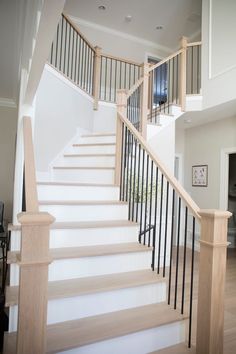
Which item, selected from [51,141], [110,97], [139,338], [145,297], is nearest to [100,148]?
[51,141]

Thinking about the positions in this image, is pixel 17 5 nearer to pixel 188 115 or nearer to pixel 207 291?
pixel 207 291

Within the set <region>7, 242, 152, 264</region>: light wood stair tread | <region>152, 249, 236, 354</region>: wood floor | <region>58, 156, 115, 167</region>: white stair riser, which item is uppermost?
<region>58, 156, 115, 167</region>: white stair riser

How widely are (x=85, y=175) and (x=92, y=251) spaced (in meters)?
1.45

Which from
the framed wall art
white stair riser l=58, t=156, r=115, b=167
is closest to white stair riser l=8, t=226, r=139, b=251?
white stair riser l=58, t=156, r=115, b=167

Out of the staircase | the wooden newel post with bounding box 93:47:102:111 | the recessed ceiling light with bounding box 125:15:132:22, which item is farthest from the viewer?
the recessed ceiling light with bounding box 125:15:132:22

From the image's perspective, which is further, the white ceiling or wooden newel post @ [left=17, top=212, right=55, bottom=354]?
the white ceiling

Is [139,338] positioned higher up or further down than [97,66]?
further down

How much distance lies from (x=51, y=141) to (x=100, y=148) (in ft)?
2.44

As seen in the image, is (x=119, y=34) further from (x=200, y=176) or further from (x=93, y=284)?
(x=93, y=284)

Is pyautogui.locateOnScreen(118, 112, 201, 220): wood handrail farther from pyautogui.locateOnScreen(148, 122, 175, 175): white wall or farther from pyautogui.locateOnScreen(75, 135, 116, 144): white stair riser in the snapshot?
pyautogui.locateOnScreen(148, 122, 175, 175): white wall

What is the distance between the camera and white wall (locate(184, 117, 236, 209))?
4.84 meters

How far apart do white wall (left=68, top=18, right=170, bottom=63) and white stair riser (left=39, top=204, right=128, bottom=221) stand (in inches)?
196

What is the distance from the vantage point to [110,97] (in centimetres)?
620

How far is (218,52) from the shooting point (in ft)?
13.9
